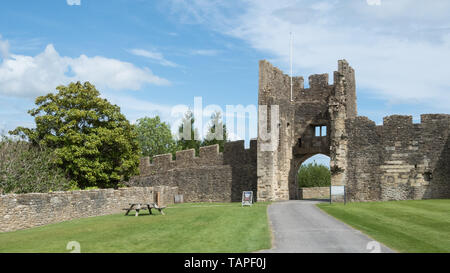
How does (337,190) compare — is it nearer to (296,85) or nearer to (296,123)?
(296,123)

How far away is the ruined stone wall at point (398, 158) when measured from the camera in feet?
101

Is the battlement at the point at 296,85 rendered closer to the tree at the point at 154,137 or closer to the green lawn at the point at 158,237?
the green lawn at the point at 158,237

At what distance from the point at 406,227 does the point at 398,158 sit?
1712 cm

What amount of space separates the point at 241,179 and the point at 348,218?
1938 cm

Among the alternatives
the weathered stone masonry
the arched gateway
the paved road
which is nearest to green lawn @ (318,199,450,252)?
the paved road

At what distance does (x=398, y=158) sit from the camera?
3172cm

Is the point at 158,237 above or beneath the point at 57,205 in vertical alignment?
beneath

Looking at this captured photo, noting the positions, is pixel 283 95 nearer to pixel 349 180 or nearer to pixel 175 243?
pixel 349 180

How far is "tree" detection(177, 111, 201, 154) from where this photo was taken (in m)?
66.8

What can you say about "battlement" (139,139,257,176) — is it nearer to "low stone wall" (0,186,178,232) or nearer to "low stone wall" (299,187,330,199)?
"low stone wall" (299,187,330,199)

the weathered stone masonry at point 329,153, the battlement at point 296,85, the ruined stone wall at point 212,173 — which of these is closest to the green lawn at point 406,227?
the weathered stone masonry at point 329,153

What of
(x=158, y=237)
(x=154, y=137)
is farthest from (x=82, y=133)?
(x=154, y=137)

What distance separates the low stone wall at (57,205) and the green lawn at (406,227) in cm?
1278
